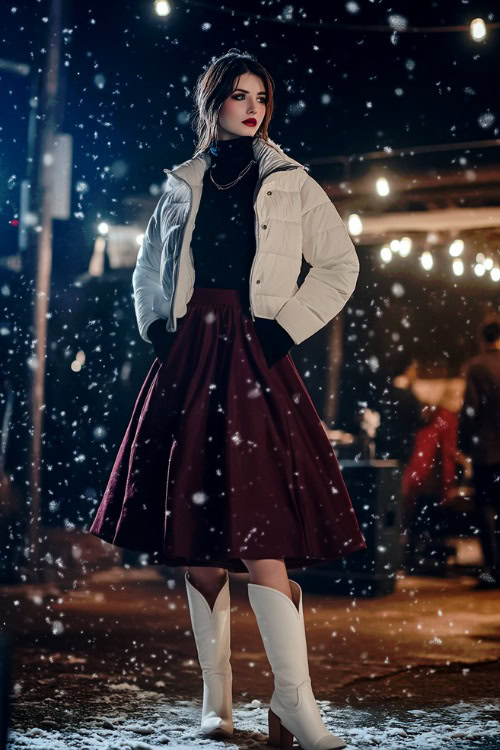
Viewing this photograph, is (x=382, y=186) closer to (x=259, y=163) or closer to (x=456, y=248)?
(x=456, y=248)

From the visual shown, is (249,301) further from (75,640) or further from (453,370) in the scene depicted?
(453,370)

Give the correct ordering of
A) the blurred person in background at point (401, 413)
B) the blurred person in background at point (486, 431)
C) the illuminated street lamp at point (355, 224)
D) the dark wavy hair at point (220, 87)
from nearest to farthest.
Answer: the dark wavy hair at point (220, 87), the blurred person in background at point (486, 431), the illuminated street lamp at point (355, 224), the blurred person in background at point (401, 413)

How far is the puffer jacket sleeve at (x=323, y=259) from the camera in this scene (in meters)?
2.78

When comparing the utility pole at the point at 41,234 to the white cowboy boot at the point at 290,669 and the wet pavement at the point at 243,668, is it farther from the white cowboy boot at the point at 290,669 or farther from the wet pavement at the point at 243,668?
the white cowboy boot at the point at 290,669

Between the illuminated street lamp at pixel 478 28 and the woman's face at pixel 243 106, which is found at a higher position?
the illuminated street lamp at pixel 478 28

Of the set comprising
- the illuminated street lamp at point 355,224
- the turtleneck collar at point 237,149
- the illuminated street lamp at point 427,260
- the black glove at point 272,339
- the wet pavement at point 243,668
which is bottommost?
the wet pavement at point 243,668

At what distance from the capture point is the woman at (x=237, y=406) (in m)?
2.56

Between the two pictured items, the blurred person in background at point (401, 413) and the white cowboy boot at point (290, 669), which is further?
the blurred person in background at point (401, 413)

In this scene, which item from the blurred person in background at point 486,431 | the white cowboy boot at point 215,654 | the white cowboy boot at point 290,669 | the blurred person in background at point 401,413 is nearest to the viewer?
the white cowboy boot at point 290,669

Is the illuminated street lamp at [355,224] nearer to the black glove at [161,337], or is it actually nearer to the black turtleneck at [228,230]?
the black turtleneck at [228,230]

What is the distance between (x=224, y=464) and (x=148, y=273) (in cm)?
75

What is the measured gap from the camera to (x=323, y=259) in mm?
2850

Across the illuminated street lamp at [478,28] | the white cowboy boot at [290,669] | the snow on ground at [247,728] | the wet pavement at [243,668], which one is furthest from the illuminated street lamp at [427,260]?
the white cowboy boot at [290,669]

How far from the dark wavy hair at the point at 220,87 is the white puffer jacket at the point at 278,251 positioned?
0.23ft
